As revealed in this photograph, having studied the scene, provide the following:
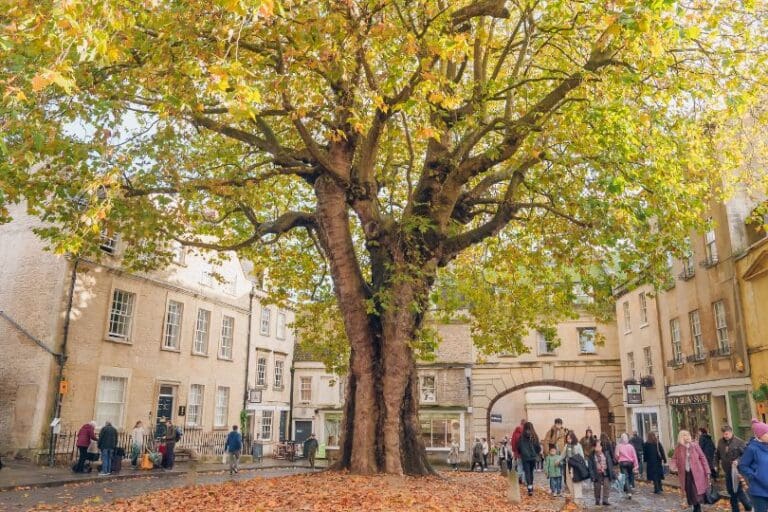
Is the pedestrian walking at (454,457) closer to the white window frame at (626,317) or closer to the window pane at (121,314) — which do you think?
the white window frame at (626,317)

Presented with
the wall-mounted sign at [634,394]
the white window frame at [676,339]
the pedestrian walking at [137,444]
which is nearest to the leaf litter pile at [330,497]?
the pedestrian walking at [137,444]

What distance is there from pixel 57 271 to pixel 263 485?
1485 centimetres

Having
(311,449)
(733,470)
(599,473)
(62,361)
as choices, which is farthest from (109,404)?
(733,470)

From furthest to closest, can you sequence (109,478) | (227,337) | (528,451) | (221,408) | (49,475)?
(227,337)
(221,408)
(109,478)
(49,475)
(528,451)

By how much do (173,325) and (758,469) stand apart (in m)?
24.6

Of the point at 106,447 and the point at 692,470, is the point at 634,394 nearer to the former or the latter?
the point at 692,470

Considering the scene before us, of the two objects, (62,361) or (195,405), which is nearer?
(62,361)

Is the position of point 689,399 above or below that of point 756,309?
below

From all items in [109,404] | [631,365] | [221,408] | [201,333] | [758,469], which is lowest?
[758,469]

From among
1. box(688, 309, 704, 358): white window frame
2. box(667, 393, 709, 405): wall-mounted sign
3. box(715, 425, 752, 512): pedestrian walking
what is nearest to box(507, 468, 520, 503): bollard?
box(715, 425, 752, 512): pedestrian walking

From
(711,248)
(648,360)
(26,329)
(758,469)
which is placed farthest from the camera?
(648,360)

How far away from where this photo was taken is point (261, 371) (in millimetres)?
36875

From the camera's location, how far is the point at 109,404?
24234 mm

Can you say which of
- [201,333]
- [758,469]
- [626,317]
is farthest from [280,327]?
[758,469]
